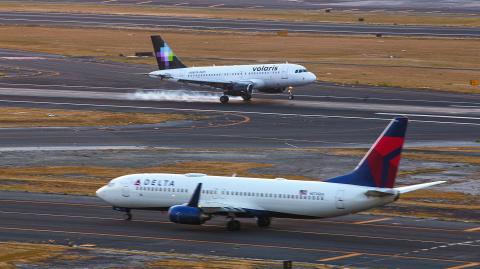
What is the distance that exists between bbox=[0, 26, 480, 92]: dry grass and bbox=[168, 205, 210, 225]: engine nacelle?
80.2m

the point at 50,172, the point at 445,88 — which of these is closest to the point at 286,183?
the point at 50,172

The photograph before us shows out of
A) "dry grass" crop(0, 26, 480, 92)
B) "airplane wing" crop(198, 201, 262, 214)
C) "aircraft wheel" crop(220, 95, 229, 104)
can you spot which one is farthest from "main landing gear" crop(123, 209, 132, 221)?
"dry grass" crop(0, 26, 480, 92)

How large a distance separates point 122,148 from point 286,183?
35466 millimetres

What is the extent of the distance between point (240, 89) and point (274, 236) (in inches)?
2540

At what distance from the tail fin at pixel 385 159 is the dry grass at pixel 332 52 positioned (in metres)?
78.6

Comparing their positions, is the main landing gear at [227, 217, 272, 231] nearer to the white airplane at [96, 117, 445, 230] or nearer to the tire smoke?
the white airplane at [96, 117, 445, 230]

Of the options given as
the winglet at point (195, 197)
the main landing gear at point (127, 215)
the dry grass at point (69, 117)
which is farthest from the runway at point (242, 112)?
the winglet at point (195, 197)

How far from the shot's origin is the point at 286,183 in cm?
6309

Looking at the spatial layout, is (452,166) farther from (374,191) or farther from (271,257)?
(271,257)

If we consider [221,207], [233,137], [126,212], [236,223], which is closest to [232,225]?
[236,223]

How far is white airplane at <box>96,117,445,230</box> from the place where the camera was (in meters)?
60.5

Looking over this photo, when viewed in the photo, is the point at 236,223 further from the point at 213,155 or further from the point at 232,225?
the point at 213,155

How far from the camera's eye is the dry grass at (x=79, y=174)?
77.9m

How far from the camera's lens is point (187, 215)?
6222cm
